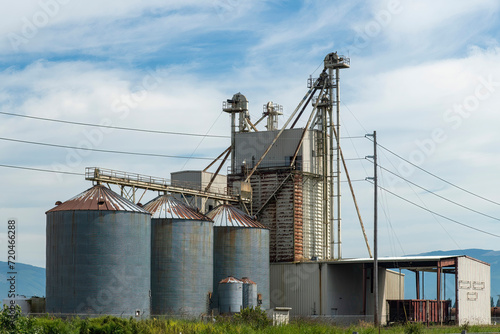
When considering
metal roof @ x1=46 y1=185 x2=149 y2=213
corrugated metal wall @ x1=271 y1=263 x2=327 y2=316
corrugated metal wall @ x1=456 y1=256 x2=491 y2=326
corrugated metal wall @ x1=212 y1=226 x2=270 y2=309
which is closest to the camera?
metal roof @ x1=46 y1=185 x2=149 y2=213

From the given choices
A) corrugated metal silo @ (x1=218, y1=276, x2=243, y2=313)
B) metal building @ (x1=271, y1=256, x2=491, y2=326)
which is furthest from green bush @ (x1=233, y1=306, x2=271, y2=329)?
metal building @ (x1=271, y1=256, x2=491, y2=326)

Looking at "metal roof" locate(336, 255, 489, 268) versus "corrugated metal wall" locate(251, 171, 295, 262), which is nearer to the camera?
"metal roof" locate(336, 255, 489, 268)

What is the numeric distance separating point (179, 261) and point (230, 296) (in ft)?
18.3

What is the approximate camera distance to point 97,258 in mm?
55344

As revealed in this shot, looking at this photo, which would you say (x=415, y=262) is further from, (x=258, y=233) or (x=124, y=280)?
(x=124, y=280)

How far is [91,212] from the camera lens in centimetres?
5619

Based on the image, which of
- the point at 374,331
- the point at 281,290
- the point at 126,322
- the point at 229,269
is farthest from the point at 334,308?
the point at 126,322

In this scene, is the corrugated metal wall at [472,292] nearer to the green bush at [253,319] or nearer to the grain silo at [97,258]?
the green bush at [253,319]

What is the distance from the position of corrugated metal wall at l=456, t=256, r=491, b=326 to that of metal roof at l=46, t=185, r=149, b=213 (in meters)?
28.9

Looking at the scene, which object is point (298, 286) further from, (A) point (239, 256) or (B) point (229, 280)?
(B) point (229, 280)

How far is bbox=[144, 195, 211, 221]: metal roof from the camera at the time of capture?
62.8 meters

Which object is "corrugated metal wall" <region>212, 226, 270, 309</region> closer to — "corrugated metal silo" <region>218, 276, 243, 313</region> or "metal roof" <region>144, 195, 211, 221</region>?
"corrugated metal silo" <region>218, 276, 243, 313</region>

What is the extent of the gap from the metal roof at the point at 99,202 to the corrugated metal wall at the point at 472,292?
28903 millimetres

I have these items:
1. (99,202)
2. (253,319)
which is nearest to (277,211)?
(99,202)
